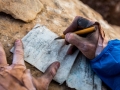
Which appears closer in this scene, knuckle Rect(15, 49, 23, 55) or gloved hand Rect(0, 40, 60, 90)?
gloved hand Rect(0, 40, 60, 90)

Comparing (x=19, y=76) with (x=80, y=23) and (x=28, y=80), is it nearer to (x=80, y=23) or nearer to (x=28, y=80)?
(x=28, y=80)

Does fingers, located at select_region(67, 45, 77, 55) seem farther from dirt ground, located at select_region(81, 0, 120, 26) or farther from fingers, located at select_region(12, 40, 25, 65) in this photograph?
dirt ground, located at select_region(81, 0, 120, 26)

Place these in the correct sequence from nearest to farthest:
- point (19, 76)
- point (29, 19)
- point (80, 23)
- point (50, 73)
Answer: point (19, 76) < point (50, 73) < point (80, 23) < point (29, 19)

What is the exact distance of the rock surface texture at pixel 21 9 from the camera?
168 cm

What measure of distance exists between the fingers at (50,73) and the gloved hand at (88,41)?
5.9 inches

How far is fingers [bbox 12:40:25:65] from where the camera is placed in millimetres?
1417

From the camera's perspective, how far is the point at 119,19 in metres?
3.73

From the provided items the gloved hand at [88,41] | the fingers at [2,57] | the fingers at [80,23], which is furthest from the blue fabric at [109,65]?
the fingers at [2,57]

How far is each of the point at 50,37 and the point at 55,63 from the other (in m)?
0.22

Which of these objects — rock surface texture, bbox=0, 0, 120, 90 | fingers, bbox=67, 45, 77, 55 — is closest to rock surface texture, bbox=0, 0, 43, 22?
rock surface texture, bbox=0, 0, 120, 90

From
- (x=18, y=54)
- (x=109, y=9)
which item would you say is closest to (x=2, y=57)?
(x=18, y=54)

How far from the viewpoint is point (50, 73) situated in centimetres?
145

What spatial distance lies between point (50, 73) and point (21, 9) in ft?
1.67

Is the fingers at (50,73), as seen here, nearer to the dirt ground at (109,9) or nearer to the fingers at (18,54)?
the fingers at (18,54)
